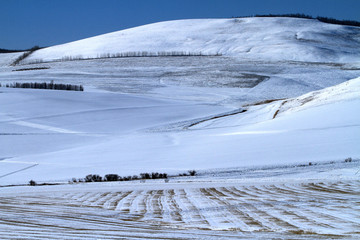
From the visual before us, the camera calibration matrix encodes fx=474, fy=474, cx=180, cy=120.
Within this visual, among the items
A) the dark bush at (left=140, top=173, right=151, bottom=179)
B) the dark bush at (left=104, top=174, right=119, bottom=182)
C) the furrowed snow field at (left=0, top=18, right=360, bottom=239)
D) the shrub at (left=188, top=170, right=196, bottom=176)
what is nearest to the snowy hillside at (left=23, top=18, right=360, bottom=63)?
the furrowed snow field at (left=0, top=18, right=360, bottom=239)

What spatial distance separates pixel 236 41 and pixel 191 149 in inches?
1979

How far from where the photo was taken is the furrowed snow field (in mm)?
4500

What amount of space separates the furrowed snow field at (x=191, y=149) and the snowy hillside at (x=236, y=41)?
1.14 m

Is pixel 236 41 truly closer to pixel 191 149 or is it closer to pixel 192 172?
pixel 191 149

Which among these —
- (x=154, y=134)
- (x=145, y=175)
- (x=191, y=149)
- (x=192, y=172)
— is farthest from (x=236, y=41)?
(x=145, y=175)

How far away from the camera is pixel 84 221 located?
449cm

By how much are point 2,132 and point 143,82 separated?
70.7ft

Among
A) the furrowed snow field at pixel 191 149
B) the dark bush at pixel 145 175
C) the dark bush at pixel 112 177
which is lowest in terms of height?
the dark bush at pixel 112 177

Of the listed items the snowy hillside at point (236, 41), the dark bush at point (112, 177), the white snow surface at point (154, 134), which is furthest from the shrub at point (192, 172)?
the snowy hillside at point (236, 41)

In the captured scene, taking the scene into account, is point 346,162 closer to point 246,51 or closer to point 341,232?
point 341,232

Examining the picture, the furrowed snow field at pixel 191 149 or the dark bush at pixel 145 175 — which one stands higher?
the furrowed snow field at pixel 191 149

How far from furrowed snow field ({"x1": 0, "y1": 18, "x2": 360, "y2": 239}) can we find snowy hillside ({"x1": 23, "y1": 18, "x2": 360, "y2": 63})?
1.14 metres

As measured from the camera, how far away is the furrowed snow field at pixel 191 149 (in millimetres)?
4500

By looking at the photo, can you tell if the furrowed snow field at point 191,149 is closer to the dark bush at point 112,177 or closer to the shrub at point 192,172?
the shrub at point 192,172
